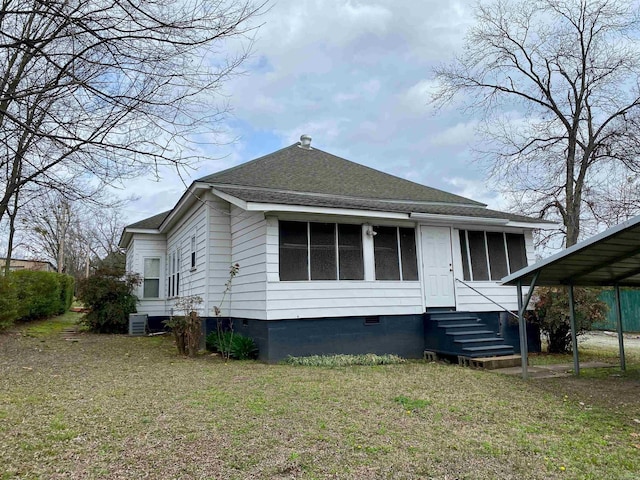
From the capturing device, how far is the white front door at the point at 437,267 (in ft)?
34.1

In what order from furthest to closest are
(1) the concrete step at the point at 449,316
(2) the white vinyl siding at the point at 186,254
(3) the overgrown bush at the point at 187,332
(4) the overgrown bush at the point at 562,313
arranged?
(2) the white vinyl siding at the point at 186,254 < (4) the overgrown bush at the point at 562,313 < (1) the concrete step at the point at 449,316 < (3) the overgrown bush at the point at 187,332

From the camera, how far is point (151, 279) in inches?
671

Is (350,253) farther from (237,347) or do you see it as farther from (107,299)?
(107,299)

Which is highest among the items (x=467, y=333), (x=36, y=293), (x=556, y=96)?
(x=556, y=96)

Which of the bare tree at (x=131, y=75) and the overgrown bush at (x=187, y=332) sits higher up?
the bare tree at (x=131, y=75)

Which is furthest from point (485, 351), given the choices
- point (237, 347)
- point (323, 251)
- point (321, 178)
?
point (321, 178)

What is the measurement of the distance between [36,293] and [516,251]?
1635cm

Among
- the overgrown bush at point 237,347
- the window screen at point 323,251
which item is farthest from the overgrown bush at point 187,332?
the window screen at point 323,251

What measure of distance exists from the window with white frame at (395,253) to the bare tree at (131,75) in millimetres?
5972

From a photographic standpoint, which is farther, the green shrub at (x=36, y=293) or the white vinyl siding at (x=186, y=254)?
the green shrub at (x=36, y=293)

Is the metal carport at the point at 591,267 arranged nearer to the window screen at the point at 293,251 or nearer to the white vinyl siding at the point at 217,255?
the window screen at the point at 293,251

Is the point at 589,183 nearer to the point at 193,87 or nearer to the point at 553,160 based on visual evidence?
the point at 553,160

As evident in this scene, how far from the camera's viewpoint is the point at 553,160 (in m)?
19.3

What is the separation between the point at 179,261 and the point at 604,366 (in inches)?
458
